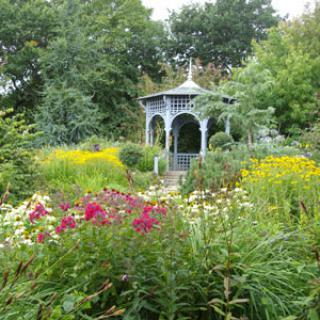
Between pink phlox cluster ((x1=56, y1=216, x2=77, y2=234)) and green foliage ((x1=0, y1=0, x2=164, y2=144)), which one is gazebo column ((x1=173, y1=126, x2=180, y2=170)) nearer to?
green foliage ((x1=0, y1=0, x2=164, y2=144))

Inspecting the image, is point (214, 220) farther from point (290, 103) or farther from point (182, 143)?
point (182, 143)

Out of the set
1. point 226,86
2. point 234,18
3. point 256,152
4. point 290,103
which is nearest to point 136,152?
point 226,86

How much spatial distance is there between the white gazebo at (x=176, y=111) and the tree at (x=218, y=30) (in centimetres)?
971

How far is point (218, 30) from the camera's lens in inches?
1091

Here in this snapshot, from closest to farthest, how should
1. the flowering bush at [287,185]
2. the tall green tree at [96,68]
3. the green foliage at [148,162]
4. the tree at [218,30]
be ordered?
1. the flowering bush at [287,185]
2. the green foliage at [148,162]
3. the tall green tree at [96,68]
4. the tree at [218,30]

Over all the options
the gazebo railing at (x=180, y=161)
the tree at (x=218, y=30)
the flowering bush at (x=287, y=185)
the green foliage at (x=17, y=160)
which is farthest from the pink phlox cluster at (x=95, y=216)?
the tree at (x=218, y=30)

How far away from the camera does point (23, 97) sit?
2253 centimetres

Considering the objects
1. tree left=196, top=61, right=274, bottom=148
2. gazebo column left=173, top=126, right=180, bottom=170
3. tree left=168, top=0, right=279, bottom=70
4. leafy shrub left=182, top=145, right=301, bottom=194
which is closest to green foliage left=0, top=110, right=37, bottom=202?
leafy shrub left=182, top=145, right=301, bottom=194

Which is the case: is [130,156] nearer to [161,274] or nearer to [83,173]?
[83,173]

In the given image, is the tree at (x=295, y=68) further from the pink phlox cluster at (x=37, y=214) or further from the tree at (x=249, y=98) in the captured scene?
the pink phlox cluster at (x=37, y=214)

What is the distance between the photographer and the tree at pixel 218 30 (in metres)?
27.1

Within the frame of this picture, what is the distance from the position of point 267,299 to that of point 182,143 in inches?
697

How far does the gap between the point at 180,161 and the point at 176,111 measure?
240 centimetres

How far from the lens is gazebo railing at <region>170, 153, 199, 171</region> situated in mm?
17844
